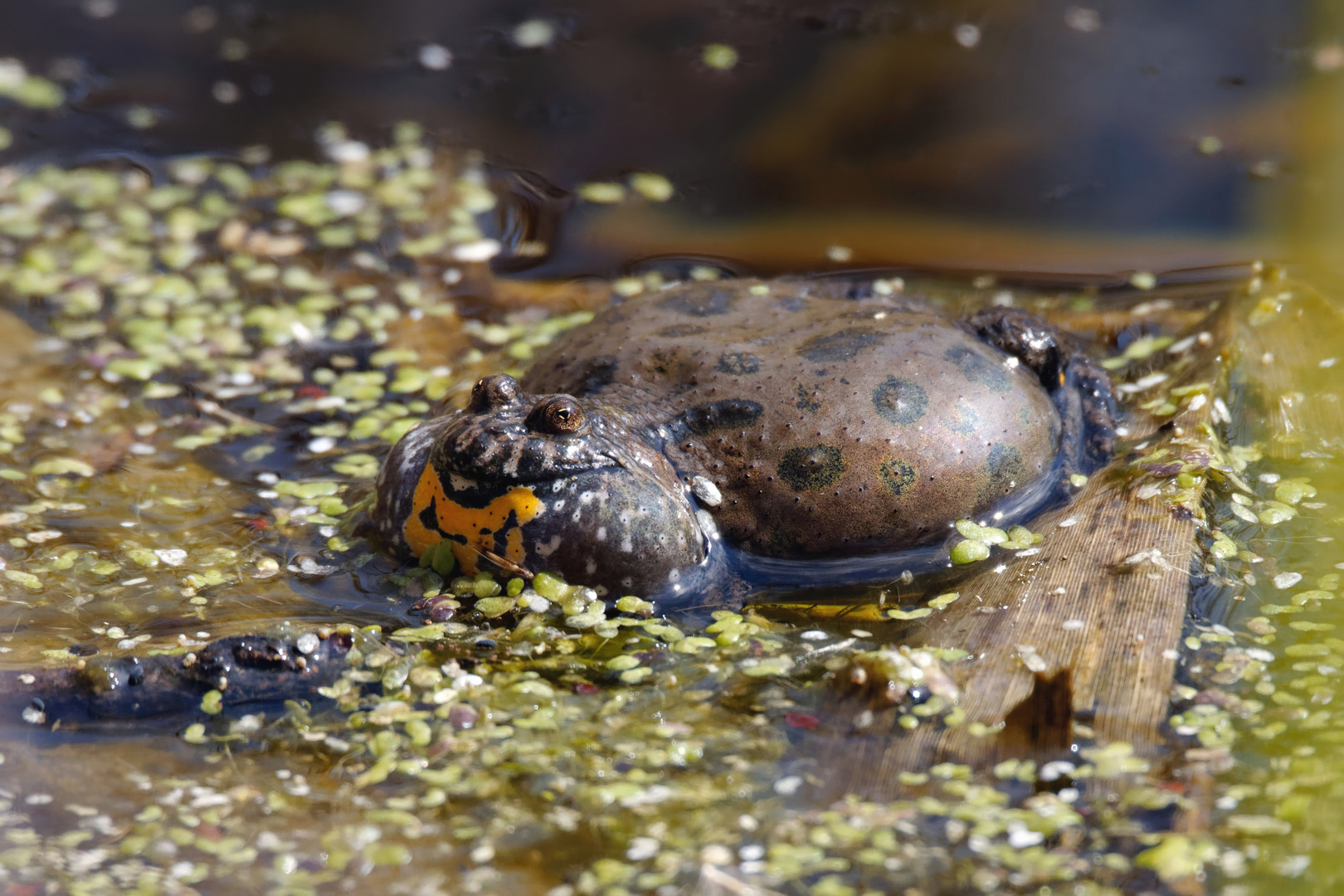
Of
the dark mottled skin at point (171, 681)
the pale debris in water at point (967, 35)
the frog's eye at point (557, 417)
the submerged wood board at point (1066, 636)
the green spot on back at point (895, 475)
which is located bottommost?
the dark mottled skin at point (171, 681)

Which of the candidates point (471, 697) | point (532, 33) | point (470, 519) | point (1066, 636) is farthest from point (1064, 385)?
point (532, 33)

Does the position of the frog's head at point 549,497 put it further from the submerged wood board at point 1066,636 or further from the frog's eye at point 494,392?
the submerged wood board at point 1066,636

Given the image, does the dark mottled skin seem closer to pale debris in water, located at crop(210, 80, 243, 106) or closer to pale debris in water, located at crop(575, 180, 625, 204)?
pale debris in water, located at crop(575, 180, 625, 204)

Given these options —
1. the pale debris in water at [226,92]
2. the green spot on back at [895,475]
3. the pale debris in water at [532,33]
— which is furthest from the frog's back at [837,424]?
the pale debris in water at [226,92]

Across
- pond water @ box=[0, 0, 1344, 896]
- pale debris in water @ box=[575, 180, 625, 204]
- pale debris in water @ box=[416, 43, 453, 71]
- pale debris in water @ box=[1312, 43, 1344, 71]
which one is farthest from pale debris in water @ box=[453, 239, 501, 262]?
pale debris in water @ box=[1312, 43, 1344, 71]

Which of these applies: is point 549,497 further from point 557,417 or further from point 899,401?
point 899,401

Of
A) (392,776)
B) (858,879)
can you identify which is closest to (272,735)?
(392,776)
